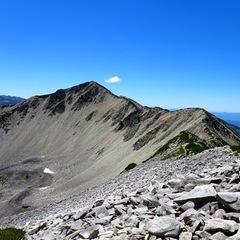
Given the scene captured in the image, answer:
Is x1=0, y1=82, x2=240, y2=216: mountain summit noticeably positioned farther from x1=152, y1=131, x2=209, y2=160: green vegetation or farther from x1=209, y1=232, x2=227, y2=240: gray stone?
x1=209, y1=232, x2=227, y2=240: gray stone

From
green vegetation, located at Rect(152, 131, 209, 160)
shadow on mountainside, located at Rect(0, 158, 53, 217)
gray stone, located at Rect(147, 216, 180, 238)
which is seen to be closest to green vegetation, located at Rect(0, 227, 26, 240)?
gray stone, located at Rect(147, 216, 180, 238)

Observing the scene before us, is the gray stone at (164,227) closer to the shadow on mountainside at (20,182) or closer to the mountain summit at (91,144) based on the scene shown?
the mountain summit at (91,144)

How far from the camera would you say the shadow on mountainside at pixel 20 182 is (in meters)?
93.8

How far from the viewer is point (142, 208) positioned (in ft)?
61.5

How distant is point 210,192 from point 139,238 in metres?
4.59

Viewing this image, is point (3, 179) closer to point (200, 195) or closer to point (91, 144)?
point (91, 144)

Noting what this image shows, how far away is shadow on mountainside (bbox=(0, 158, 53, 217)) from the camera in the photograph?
9381cm

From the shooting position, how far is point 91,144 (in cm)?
15000

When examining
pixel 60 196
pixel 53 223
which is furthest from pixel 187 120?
pixel 53 223

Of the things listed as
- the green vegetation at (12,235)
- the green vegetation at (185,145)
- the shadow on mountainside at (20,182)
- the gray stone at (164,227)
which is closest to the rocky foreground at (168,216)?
the gray stone at (164,227)

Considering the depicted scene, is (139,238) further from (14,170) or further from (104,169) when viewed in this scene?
(14,170)

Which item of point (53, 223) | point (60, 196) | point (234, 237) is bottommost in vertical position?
point (60, 196)

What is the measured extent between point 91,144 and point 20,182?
36.1 m

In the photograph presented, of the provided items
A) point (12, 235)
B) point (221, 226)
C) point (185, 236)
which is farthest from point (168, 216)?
point (12, 235)
